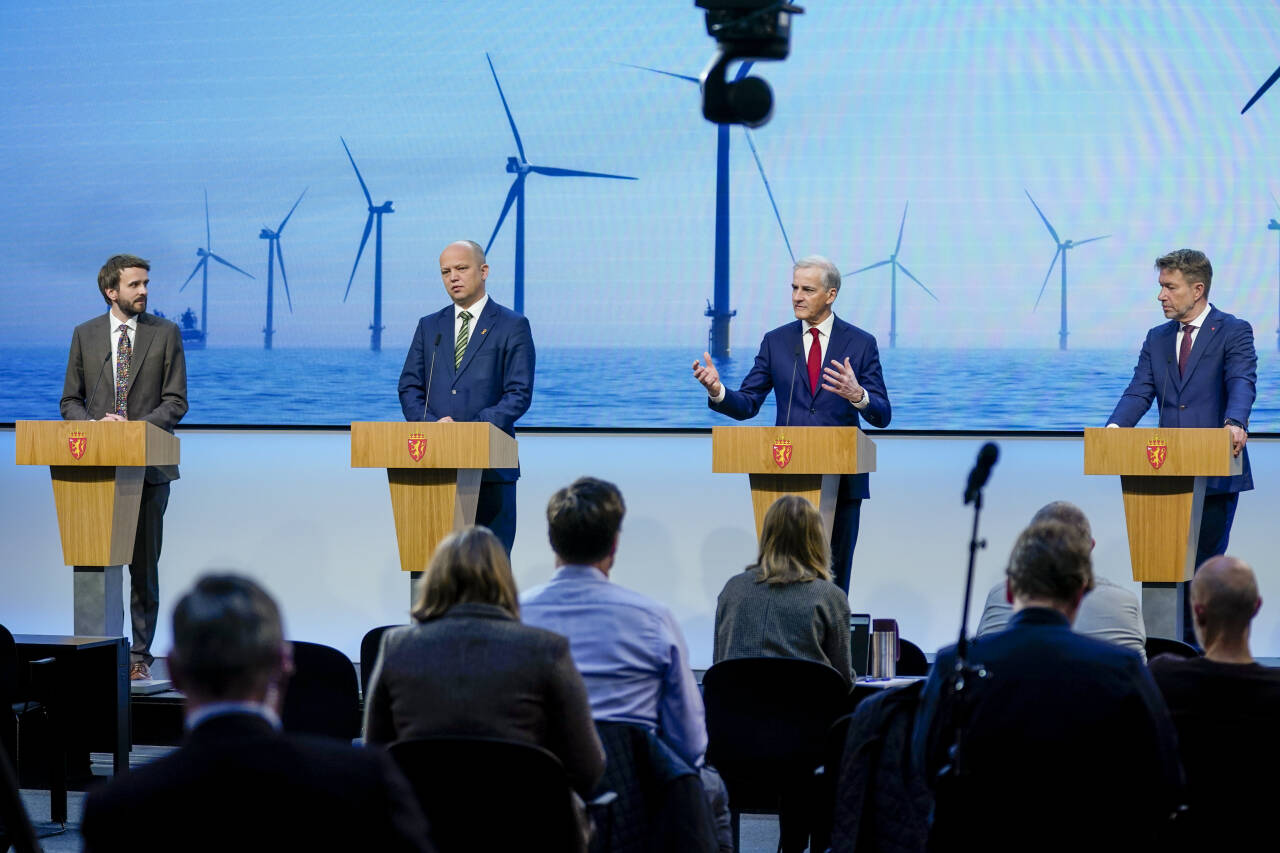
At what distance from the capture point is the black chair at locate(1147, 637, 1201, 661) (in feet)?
12.1

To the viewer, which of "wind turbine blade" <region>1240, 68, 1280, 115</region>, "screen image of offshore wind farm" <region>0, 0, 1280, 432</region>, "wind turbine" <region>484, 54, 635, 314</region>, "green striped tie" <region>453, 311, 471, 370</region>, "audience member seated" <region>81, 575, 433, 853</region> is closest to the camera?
"audience member seated" <region>81, 575, 433, 853</region>

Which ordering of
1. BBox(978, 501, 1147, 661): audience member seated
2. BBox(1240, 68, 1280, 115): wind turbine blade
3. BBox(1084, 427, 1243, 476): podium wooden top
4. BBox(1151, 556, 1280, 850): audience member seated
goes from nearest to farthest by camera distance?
BBox(1151, 556, 1280, 850): audience member seated → BBox(978, 501, 1147, 661): audience member seated → BBox(1084, 427, 1243, 476): podium wooden top → BBox(1240, 68, 1280, 115): wind turbine blade

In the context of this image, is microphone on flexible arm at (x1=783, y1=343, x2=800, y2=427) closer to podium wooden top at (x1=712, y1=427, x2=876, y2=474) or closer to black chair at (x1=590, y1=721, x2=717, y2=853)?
podium wooden top at (x1=712, y1=427, x2=876, y2=474)

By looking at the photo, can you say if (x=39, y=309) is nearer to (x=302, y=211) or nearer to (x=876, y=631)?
(x=302, y=211)

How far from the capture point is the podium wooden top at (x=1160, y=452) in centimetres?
457

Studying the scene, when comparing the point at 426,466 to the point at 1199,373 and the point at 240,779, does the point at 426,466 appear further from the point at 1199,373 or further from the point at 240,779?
the point at 240,779

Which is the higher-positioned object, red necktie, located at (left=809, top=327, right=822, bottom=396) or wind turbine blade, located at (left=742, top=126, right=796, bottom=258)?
wind turbine blade, located at (left=742, top=126, right=796, bottom=258)

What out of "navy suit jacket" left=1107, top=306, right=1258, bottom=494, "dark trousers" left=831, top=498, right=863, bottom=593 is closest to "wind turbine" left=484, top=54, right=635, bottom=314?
"dark trousers" left=831, top=498, right=863, bottom=593

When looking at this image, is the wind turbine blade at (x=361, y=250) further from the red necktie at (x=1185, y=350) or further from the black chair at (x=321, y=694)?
the red necktie at (x=1185, y=350)

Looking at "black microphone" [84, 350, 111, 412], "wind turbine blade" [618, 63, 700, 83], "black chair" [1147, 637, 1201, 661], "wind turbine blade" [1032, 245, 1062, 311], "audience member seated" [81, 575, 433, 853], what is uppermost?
"wind turbine blade" [618, 63, 700, 83]

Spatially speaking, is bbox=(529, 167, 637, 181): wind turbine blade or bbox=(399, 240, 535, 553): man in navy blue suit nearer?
bbox=(399, 240, 535, 553): man in navy blue suit

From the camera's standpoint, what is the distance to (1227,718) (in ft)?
8.30

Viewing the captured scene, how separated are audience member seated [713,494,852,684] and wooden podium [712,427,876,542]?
0.96 m

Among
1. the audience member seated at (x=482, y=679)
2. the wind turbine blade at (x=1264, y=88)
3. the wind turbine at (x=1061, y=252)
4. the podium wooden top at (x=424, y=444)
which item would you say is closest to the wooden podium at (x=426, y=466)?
the podium wooden top at (x=424, y=444)
